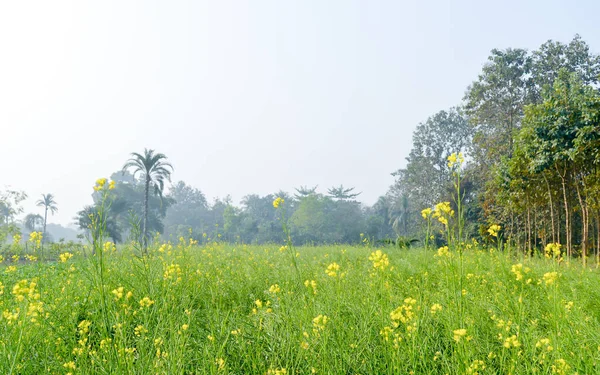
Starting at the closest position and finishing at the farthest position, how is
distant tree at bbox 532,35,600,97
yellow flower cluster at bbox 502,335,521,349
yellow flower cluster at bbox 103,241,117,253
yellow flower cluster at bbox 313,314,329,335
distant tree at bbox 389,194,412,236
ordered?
yellow flower cluster at bbox 502,335,521,349, yellow flower cluster at bbox 313,314,329,335, yellow flower cluster at bbox 103,241,117,253, distant tree at bbox 532,35,600,97, distant tree at bbox 389,194,412,236

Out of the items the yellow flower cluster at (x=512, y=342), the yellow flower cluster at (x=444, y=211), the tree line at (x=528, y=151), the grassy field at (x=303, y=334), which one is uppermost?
the tree line at (x=528, y=151)

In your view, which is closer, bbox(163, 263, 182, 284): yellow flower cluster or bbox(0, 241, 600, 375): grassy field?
bbox(0, 241, 600, 375): grassy field

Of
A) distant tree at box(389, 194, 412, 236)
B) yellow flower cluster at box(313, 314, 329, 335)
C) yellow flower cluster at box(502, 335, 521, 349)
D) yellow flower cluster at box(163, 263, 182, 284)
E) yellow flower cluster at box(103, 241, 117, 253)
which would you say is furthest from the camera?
distant tree at box(389, 194, 412, 236)

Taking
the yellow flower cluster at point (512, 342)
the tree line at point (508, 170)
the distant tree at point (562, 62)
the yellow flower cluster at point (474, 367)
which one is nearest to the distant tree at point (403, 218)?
the tree line at point (508, 170)

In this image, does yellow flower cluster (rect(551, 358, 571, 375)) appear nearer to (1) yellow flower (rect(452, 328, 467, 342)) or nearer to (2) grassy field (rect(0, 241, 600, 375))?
(2) grassy field (rect(0, 241, 600, 375))

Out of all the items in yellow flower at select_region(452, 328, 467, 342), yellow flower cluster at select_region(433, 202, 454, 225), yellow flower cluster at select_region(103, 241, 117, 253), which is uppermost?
yellow flower cluster at select_region(433, 202, 454, 225)

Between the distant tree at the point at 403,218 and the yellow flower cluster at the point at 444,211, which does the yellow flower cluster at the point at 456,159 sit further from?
the distant tree at the point at 403,218

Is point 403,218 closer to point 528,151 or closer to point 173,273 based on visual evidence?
point 528,151

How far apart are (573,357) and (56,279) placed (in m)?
6.17

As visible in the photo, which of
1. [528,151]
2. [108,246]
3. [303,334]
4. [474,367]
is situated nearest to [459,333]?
[474,367]

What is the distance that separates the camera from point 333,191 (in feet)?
187

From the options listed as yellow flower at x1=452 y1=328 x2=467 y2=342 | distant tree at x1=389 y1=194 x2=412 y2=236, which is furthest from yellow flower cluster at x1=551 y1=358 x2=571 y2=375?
distant tree at x1=389 y1=194 x2=412 y2=236

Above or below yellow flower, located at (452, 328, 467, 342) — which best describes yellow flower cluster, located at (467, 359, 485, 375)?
below

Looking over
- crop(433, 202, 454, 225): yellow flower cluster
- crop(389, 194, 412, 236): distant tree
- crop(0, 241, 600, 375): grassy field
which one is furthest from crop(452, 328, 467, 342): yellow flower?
crop(389, 194, 412, 236): distant tree
